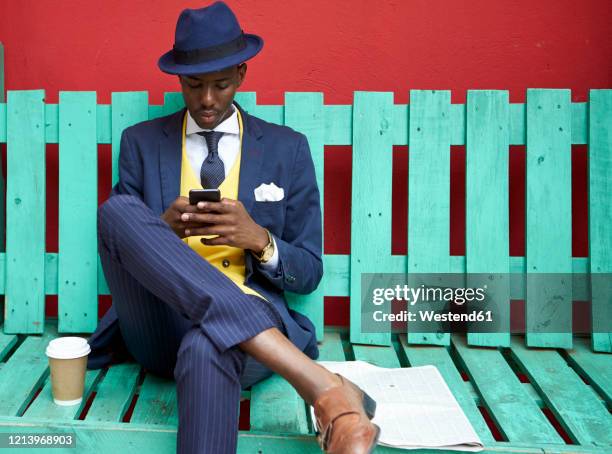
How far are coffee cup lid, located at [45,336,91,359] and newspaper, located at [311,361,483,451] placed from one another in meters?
0.73

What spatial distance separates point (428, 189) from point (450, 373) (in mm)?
720

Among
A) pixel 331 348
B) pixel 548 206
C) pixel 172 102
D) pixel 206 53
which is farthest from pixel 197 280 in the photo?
pixel 548 206

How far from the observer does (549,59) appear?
3.36 metres

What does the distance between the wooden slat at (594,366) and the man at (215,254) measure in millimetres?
975

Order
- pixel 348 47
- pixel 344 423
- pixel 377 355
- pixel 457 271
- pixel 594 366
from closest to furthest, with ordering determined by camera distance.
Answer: pixel 344 423
pixel 594 366
pixel 377 355
pixel 457 271
pixel 348 47

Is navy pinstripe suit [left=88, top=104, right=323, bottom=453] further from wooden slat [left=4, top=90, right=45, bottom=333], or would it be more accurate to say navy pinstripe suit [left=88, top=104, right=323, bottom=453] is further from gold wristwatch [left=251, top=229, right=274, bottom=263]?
wooden slat [left=4, top=90, right=45, bottom=333]

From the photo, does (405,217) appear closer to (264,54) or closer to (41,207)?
(264,54)

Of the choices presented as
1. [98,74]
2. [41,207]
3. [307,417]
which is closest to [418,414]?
[307,417]

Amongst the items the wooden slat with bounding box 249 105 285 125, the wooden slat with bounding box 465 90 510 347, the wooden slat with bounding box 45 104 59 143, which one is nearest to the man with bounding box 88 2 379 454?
the wooden slat with bounding box 249 105 285 125

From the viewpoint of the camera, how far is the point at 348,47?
11.0 feet

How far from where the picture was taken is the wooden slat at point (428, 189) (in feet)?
10.1

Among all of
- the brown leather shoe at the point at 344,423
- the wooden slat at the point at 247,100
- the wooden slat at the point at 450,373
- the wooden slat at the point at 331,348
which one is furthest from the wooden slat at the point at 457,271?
the brown leather shoe at the point at 344,423

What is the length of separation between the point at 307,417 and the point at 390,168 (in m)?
1.08

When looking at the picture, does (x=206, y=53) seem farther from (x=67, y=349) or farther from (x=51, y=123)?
(x=67, y=349)
